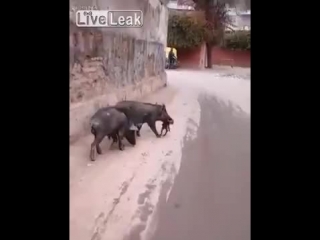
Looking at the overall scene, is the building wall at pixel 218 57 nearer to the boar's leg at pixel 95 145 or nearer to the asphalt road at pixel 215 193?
the asphalt road at pixel 215 193

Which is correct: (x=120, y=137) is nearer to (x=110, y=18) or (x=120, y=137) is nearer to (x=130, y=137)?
(x=130, y=137)

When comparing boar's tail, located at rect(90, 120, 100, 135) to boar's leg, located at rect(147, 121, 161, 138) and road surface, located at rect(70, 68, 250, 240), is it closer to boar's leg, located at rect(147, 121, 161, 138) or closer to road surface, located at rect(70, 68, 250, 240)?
road surface, located at rect(70, 68, 250, 240)

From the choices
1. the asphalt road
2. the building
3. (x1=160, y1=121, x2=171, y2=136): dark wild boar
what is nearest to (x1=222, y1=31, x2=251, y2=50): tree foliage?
the building

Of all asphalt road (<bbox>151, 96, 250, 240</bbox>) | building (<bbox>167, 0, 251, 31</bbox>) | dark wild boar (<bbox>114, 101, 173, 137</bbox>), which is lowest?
asphalt road (<bbox>151, 96, 250, 240</bbox>)

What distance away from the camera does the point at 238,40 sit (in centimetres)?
165

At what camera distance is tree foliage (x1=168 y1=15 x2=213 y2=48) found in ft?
5.53

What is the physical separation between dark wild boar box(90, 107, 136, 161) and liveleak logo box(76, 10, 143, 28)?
261 millimetres

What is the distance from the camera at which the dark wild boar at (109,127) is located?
5.49 ft

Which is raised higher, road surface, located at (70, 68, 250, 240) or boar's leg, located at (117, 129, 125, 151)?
boar's leg, located at (117, 129, 125, 151)

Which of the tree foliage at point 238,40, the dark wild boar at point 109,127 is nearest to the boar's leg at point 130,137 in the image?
the dark wild boar at point 109,127

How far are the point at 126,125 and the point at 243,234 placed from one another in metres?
0.50

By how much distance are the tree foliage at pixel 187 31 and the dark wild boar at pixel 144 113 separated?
210mm

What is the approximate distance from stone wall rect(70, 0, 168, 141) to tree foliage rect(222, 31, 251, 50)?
0.66ft

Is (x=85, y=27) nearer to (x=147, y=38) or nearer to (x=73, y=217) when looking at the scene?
(x=147, y=38)
